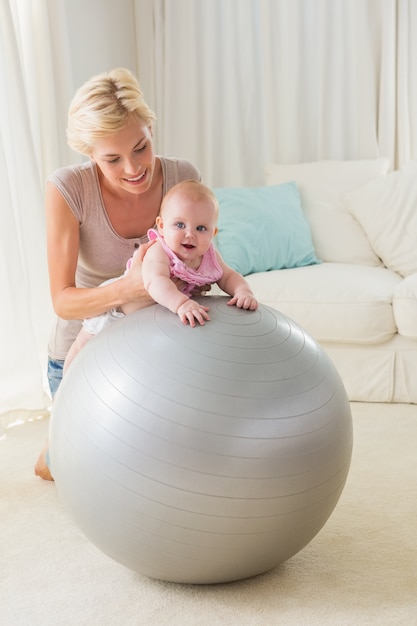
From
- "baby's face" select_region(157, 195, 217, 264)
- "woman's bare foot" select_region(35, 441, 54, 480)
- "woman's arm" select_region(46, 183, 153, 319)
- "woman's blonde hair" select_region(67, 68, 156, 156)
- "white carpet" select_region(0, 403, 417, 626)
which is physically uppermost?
"woman's blonde hair" select_region(67, 68, 156, 156)

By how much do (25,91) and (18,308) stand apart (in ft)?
2.81

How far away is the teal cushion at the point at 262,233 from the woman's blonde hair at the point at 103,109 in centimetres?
148

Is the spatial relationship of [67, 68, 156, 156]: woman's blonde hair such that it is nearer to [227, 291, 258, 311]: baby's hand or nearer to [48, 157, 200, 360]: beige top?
[48, 157, 200, 360]: beige top

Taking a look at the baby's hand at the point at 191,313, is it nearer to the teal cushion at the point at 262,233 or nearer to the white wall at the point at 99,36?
the teal cushion at the point at 262,233

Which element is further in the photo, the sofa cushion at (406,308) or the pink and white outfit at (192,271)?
the sofa cushion at (406,308)

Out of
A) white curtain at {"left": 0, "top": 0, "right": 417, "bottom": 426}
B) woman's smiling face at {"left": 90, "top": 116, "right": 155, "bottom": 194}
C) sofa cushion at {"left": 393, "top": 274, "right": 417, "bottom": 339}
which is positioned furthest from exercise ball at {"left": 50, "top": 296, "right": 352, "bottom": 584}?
white curtain at {"left": 0, "top": 0, "right": 417, "bottom": 426}

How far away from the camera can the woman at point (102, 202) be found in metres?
2.00

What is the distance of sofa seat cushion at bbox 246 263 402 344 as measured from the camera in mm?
3105

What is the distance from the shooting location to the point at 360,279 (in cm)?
326

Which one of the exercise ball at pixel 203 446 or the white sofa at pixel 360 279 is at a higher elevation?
the exercise ball at pixel 203 446

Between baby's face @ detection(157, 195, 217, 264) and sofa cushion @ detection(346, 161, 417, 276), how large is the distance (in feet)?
6.04

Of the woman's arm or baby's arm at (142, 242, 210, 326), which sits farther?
the woman's arm

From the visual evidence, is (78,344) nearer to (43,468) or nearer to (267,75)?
(43,468)

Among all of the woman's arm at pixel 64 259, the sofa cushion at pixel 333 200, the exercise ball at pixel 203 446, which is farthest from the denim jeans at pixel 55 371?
the sofa cushion at pixel 333 200
